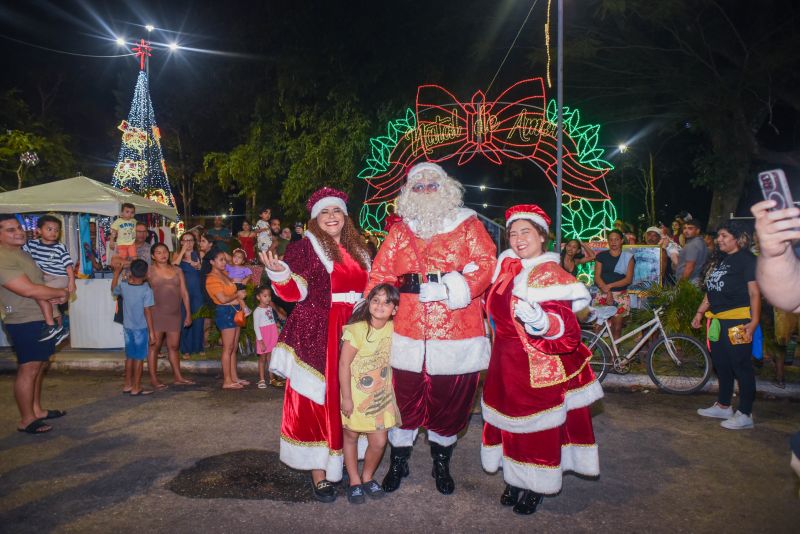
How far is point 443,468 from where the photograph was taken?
13.1 ft

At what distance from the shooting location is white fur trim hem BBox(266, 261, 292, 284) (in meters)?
3.69

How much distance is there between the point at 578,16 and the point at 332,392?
15.6 m

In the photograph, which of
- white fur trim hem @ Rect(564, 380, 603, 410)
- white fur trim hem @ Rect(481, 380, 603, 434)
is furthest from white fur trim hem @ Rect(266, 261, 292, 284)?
white fur trim hem @ Rect(564, 380, 603, 410)

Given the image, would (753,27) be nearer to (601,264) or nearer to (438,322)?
(601,264)

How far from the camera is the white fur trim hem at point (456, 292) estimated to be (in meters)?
3.61

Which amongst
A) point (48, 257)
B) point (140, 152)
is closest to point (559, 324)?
point (48, 257)

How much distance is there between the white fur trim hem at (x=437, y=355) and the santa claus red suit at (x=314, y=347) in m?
0.43

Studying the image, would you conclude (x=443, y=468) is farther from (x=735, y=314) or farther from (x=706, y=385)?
(x=706, y=385)

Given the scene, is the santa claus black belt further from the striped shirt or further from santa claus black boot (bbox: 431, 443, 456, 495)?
the striped shirt

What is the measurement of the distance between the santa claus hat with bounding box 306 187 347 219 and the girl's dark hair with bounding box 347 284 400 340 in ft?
2.25

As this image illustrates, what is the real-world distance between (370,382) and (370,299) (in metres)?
0.55

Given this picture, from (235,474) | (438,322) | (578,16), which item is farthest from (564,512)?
(578,16)

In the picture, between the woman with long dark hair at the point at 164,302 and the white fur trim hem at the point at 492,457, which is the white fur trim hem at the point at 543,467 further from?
the woman with long dark hair at the point at 164,302

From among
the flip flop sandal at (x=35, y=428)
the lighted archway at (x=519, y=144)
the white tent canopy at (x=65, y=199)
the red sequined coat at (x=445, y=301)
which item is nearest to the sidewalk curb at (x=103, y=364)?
the flip flop sandal at (x=35, y=428)
